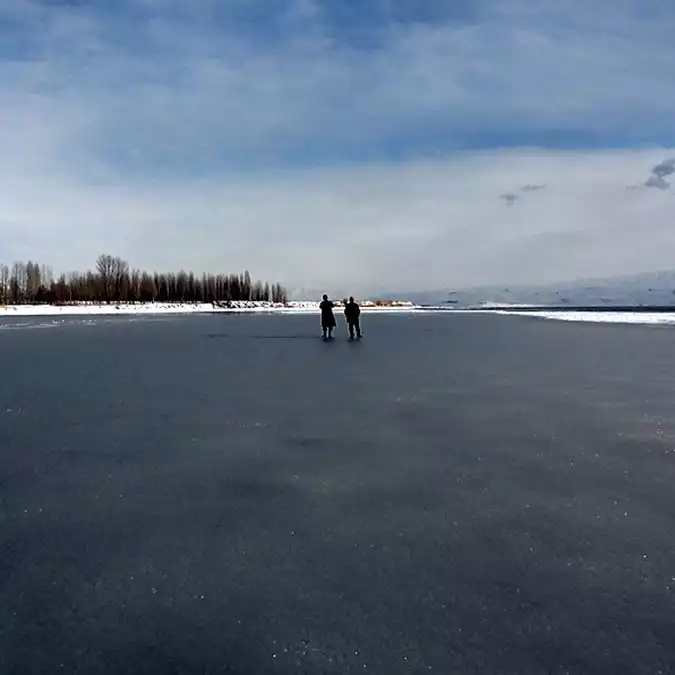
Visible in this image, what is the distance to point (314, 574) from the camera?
2.83 m

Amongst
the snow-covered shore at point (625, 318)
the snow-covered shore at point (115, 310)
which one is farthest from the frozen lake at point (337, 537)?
the snow-covered shore at point (115, 310)

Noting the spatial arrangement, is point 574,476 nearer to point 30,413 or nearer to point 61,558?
point 61,558

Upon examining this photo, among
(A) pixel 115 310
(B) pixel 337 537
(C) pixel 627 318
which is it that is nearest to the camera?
(B) pixel 337 537

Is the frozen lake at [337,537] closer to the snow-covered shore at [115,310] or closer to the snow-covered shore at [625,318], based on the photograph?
the snow-covered shore at [625,318]

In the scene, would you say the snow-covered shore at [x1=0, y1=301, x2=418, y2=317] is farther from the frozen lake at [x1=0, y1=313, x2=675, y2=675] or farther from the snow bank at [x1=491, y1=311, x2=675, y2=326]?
the frozen lake at [x1=0, y1=313, x2=675, y2=675]

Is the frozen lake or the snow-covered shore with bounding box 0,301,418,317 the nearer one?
the frozen lake

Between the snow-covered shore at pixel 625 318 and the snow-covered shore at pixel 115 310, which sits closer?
the snow-covered shore at pixel 625 318

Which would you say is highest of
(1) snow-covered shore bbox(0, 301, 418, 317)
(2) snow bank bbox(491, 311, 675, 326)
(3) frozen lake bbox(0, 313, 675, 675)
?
(1) snow-covered shore bbox(0, 301, 418, 317)

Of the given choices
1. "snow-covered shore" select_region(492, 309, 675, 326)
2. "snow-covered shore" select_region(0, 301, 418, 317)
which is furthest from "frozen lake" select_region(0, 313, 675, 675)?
"snow-covered shore" select_region(0, 301, 418, 317)

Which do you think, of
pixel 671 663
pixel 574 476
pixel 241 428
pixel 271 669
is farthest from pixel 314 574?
pixel 241 428

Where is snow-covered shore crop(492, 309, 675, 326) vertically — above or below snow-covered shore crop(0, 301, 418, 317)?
below

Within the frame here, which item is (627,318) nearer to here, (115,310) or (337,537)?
(337,537)

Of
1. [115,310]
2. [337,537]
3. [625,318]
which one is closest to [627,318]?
[625,318]

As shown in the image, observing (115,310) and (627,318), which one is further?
(115,310)
